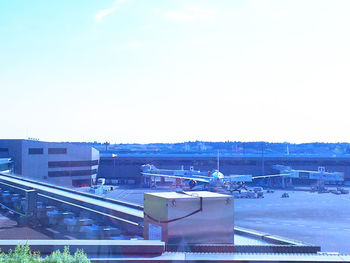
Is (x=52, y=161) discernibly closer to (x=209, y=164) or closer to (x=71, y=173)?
(x=71, y=173)

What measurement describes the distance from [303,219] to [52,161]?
42.5 m

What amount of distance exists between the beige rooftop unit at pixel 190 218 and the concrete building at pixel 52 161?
51433 millimetres

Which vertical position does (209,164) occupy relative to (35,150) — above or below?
below

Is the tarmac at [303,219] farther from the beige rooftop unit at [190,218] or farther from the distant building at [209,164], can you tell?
the distant building at [209,164]

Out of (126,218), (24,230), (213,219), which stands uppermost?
(213,219)

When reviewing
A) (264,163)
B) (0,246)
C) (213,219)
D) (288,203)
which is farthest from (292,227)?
(264,163)

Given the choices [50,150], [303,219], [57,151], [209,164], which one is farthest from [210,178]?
[50,150]

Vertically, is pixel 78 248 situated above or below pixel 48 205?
above

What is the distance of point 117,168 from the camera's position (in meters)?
79.2

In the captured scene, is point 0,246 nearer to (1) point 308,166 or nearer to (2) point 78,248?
(2) point 78,248

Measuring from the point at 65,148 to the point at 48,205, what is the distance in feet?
162

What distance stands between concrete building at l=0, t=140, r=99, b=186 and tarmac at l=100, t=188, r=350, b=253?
30.7 meters

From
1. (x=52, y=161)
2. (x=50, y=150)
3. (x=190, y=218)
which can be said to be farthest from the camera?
(x=52, y=161)

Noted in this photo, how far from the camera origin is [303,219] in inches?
1384
